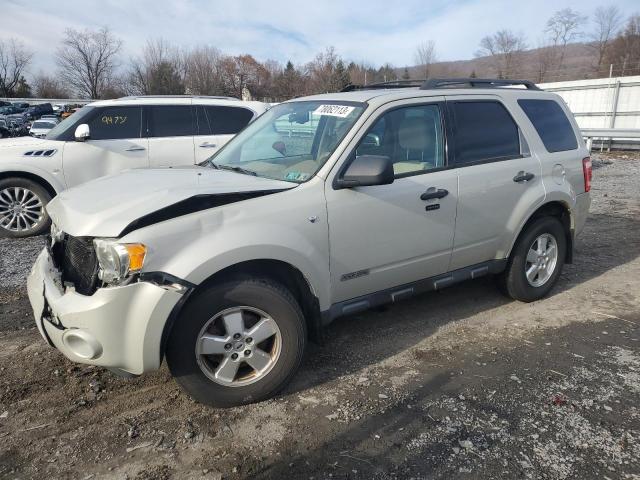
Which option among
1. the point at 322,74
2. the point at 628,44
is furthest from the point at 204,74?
the point at 628,44

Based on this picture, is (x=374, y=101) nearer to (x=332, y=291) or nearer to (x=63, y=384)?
(x=332, y=291)

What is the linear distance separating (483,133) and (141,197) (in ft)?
9.18

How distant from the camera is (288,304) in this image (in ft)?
9.95

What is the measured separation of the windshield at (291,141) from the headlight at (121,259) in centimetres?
114

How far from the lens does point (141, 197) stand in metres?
2.87

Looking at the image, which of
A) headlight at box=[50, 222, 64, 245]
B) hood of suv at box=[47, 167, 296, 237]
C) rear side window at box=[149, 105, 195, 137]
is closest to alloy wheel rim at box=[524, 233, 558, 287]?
hood of suv at box=[47, 167, 296, 237]

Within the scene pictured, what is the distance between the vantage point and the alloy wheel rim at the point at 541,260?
4631mm

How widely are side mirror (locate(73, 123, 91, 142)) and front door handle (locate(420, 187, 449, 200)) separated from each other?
223 inches

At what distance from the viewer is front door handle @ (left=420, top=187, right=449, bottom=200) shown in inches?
143

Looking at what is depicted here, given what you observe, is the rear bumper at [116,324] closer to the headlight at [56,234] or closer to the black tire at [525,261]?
the headlight at [56,234]

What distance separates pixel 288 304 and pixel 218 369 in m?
0.57

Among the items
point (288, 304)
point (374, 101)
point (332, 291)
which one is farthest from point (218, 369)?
point (374, 101)

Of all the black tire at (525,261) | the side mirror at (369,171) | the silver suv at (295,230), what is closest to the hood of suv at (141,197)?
the silver suv at (295,230)

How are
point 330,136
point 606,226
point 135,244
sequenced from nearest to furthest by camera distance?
point 135,244, point 330,136, point 606,226
